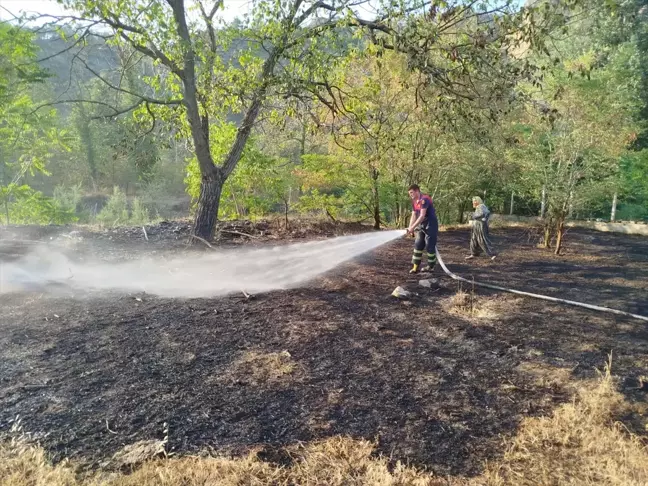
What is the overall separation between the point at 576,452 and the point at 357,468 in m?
1.49

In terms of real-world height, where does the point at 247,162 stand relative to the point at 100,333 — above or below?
above

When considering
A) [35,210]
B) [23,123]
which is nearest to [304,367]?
[23,123]

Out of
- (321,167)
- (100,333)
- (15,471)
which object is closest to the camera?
(15,471)

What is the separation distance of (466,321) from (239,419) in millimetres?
3347

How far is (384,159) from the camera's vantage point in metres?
12.9

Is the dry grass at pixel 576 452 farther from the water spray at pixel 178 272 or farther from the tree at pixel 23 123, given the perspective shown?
the tree at pixel 23 123

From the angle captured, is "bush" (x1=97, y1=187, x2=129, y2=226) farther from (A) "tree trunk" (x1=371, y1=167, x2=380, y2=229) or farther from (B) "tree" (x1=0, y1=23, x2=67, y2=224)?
(A) "tree trunk" (x1=371, y1=167, x2=380, y2=229)

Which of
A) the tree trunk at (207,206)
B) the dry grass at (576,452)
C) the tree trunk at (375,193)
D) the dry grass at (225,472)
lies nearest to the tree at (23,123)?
the tree trunk at (207,206)

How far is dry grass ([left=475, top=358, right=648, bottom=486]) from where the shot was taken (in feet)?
8.66

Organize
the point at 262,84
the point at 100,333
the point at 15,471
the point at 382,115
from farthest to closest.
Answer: the point at 382,115, the point at 262,84, the point at 100,333, the point at 15,471

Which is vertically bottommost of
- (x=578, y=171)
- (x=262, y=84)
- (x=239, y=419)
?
(x=239, y=419)

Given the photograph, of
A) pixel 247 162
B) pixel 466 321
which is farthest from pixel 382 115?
pixel 466 321

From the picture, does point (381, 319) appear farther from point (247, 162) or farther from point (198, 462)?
point (247, 162)

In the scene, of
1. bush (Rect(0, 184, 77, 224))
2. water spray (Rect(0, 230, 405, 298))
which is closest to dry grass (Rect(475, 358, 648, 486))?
water spray (Rect(0, 230, 405, 298))
